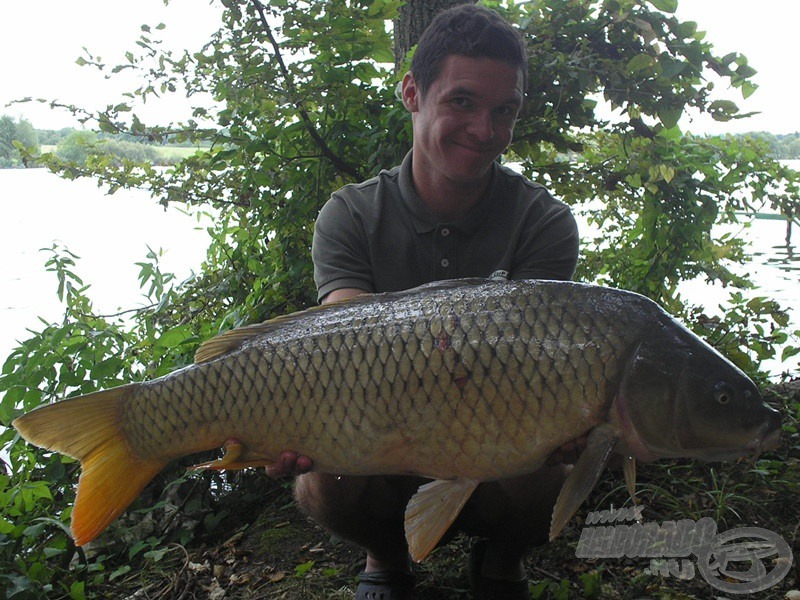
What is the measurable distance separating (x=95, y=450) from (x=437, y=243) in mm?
841

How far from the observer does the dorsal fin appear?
129 cm

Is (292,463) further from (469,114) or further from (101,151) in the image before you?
(101,151)

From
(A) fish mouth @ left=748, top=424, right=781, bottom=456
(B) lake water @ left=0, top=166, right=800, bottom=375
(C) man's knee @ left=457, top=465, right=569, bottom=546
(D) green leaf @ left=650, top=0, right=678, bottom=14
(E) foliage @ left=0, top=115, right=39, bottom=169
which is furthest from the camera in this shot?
(B) lake water @ left=0, top=166, right=800, bottom=375

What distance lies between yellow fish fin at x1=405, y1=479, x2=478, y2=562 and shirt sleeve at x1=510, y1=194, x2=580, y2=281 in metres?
0.59

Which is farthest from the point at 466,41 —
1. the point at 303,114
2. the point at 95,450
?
the point at 95,450

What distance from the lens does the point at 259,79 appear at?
2.13 m

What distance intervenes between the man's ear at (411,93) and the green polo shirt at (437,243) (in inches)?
7.9

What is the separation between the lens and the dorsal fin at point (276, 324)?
1.29m

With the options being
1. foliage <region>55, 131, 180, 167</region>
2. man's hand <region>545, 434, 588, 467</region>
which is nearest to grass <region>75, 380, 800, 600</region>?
man's hand <region>545, 434, 588, 467</region>

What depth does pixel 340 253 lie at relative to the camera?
1.67 metres

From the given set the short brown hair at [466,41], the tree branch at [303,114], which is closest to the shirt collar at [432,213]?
the short brown hair at [466,41]

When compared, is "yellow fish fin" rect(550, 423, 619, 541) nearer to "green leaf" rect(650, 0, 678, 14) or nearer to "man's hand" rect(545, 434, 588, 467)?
"man's hand" rect(545, 434, 588, 467)

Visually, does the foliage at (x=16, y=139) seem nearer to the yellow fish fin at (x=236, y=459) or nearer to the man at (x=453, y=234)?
the man at (x=453, y=234)

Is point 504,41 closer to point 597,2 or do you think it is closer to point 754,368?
point 597,2
